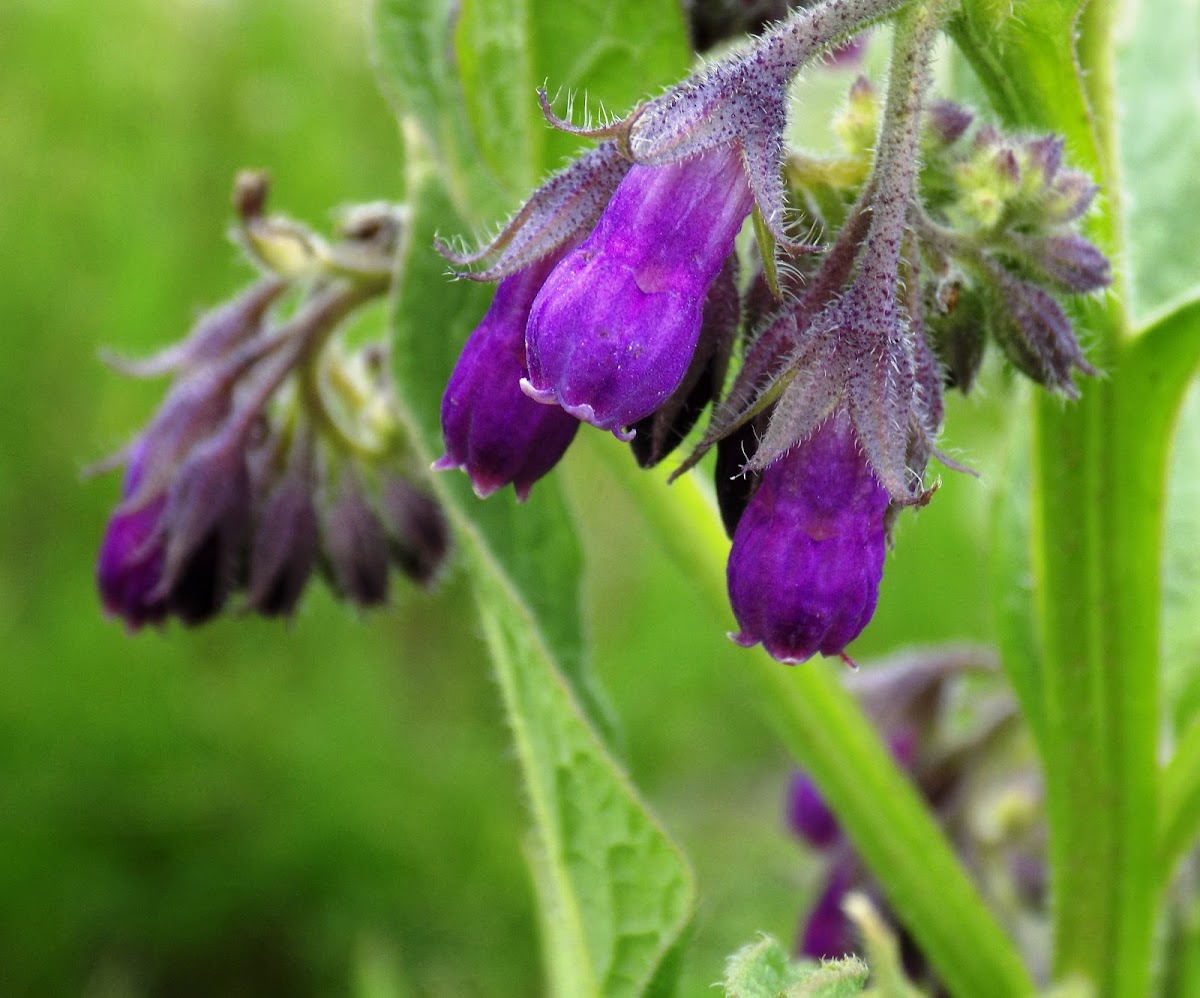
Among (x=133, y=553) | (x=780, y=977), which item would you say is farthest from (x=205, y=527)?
(x=780, y=977)

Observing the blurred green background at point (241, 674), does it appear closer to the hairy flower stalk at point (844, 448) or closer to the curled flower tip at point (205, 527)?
the curled flower tip at point (205, 527)

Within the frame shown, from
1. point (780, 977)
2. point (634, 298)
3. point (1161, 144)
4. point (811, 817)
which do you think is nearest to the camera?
point (634, 298)

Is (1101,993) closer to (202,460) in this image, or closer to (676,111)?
(676,111)

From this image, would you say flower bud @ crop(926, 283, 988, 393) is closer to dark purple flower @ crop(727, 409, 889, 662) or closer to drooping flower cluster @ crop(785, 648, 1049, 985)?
dark purple flower @ crop(727, 409, 889, 662)

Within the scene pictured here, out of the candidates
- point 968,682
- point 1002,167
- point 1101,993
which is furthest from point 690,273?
point 968,682

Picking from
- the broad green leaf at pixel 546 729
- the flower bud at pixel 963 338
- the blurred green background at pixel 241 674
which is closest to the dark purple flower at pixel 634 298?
the flower bud at pixel 963 338

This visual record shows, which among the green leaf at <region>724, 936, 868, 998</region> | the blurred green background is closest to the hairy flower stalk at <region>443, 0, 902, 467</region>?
the green leaf at <region>724, 936, 868, 998</region>

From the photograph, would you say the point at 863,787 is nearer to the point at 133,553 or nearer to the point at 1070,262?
Result: the point at 1070,262
